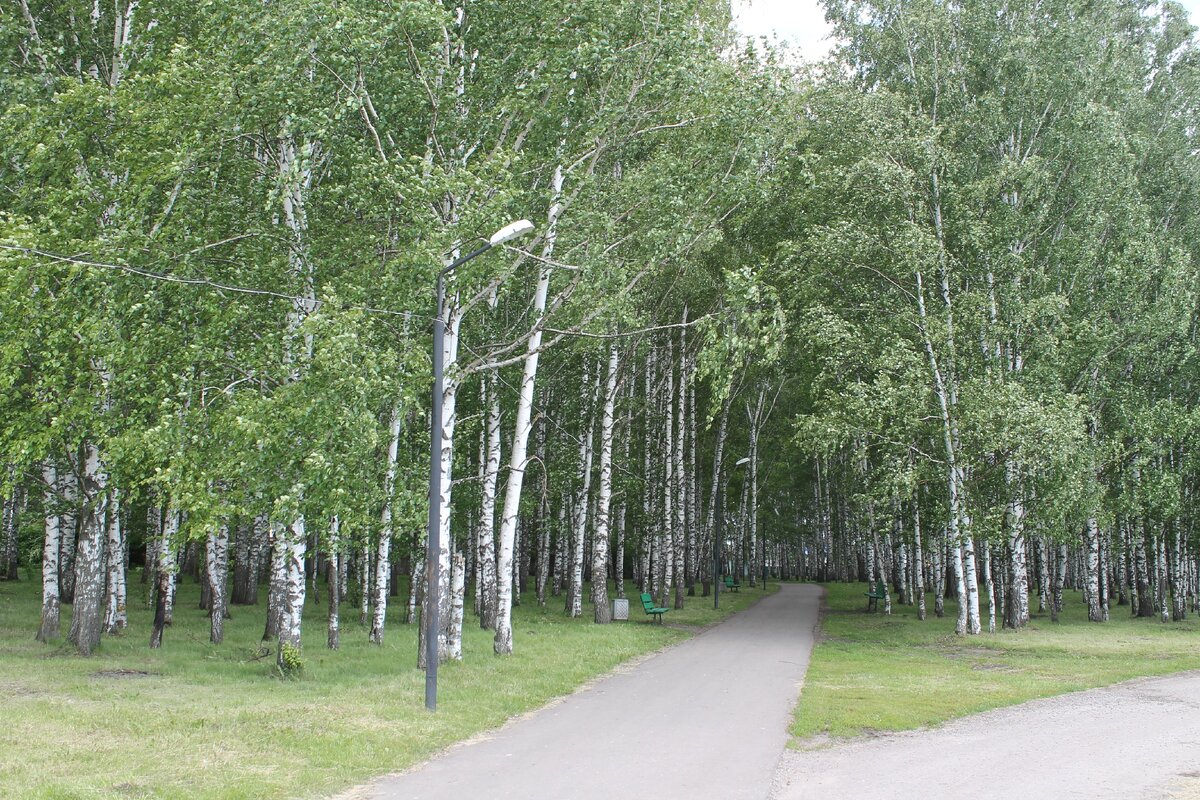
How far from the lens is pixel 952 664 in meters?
17.4

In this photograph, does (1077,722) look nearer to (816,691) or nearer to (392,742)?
(816,691)

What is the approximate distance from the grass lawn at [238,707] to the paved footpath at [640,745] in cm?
50

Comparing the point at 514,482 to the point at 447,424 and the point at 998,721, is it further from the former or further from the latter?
the point at 998,721

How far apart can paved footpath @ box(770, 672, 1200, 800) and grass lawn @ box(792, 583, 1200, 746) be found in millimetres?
712

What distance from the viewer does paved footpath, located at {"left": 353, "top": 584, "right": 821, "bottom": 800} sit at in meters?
7.92

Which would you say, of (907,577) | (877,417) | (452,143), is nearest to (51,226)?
(452,143)

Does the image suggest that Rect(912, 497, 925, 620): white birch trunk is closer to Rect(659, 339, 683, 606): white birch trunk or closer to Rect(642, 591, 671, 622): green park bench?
Rect(642, 591, 671, 622): green park bench

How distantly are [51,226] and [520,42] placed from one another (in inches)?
308

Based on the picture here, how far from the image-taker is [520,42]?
50.5 feet

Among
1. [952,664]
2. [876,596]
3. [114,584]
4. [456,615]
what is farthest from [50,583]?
[876,596]

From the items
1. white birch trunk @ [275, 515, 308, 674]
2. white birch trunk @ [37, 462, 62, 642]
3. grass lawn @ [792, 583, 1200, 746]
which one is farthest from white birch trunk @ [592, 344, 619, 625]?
white birch trunk @ [37, 462, 62, 642]

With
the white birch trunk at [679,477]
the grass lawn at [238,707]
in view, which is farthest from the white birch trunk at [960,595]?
the white birch trunk at [679,477]

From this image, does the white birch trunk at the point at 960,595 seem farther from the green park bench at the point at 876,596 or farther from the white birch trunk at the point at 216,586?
the white birch trunk at the point at 216,586

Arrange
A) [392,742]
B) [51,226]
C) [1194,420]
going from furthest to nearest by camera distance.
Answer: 1. [1194,420]
2. [51,226]
3. [392,742]
